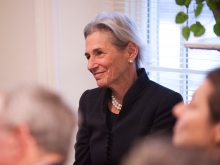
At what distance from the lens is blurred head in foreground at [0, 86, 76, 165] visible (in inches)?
46.9

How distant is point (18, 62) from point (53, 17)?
47 centimetres

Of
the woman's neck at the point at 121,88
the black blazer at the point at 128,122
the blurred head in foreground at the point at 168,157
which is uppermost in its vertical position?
the blurred head in foreground at the point at 168,157

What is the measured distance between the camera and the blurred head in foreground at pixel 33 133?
3.91 ft

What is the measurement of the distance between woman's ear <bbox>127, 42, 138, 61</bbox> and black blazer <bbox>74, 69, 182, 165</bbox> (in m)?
0.08

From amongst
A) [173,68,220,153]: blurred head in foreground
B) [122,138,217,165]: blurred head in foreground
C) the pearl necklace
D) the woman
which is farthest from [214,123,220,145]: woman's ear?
the pearl necklace

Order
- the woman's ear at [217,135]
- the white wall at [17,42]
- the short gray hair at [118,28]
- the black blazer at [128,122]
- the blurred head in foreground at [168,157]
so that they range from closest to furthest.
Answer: the blurred head in foreground at [168,157], the woman's ear at [217,135], the black blazer at [128,122], the short gray hair at [118,28], the white wall at [17,42]

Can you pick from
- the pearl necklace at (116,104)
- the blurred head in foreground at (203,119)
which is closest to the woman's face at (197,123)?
the blurred head in foreground at (203,119)

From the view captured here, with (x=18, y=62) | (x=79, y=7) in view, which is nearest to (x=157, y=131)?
(x=79, y=7)

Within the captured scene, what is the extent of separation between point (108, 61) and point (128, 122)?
32cm

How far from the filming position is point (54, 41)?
293 cm

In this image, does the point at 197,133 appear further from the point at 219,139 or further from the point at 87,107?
the point at 87,107

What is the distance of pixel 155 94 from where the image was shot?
2.16 metres

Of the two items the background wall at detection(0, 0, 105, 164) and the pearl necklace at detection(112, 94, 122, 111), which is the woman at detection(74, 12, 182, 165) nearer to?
the pearl necklace at detection(112, 94, 122, 111)

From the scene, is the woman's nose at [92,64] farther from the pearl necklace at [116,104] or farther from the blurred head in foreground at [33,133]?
the blurred head in foreground at [33,133]
